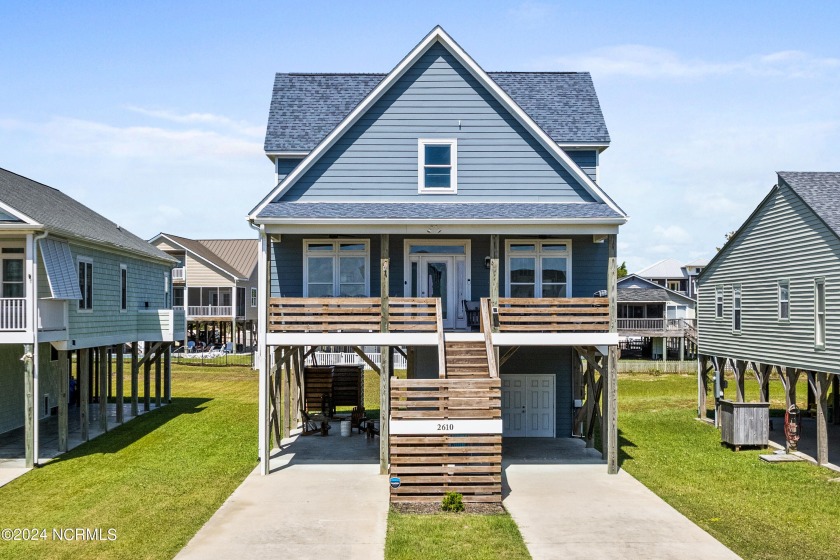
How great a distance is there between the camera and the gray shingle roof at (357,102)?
23656mm

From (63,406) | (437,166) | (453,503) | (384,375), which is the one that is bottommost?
(453,503)

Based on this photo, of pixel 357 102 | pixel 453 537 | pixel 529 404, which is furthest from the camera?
pixel 357 102

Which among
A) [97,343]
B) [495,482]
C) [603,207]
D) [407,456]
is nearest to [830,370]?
[603,207]

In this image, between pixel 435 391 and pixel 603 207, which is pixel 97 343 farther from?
pixel 603 207

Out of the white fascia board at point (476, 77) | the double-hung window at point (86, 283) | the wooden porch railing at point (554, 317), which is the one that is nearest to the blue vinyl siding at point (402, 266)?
the white fascia board at point (476, 77)

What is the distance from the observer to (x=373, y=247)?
22156 millimetres

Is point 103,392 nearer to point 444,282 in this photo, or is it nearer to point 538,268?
point 444,282

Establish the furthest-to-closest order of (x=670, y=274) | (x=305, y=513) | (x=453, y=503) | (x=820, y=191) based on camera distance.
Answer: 1. (x=670, y=274)
2. (x=820, y=191)
3. (x=453, y=503)
4. (x=305, y=513)

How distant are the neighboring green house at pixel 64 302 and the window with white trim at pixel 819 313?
68.1ft

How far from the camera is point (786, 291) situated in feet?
77.3

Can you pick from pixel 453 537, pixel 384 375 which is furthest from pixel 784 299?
pixel 453 537

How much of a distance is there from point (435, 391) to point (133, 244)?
17.6 meters

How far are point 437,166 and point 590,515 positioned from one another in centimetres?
1040

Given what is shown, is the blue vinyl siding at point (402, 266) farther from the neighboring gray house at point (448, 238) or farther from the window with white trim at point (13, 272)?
the window with white trim at point (13, 272)
